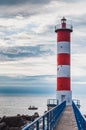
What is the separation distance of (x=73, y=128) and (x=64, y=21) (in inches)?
880

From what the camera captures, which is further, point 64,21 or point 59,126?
point 64,21

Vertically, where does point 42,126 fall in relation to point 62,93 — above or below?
below

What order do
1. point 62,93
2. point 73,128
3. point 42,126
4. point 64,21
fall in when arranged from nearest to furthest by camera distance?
1. point 42,126
2. point 73,128
3. point 62,93
4. point 64,21

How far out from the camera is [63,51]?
1390 inches

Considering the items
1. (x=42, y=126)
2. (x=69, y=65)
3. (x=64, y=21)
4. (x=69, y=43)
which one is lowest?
(x=42, y=126)

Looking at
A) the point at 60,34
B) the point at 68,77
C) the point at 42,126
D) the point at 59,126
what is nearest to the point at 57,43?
the point at 60,34

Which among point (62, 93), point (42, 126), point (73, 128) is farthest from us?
point (62, 93)

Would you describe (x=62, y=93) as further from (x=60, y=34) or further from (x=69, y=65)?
(x=60, y=34)

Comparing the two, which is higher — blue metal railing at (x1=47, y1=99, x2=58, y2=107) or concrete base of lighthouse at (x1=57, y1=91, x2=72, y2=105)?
concrete base of lighthouse at (x1=57, y1=91, x2=72, y2=105)

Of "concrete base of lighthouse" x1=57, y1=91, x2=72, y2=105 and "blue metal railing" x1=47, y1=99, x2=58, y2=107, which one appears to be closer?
"concrete base of lighthouse" x1=57, y1=91, x2=72, y2=105

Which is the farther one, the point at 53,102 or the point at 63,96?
the point at 53,102

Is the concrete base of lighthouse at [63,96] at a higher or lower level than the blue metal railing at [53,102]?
higher

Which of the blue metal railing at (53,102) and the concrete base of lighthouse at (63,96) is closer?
the concrete base of lighthouse at (63,96)

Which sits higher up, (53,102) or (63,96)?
(63,96)
